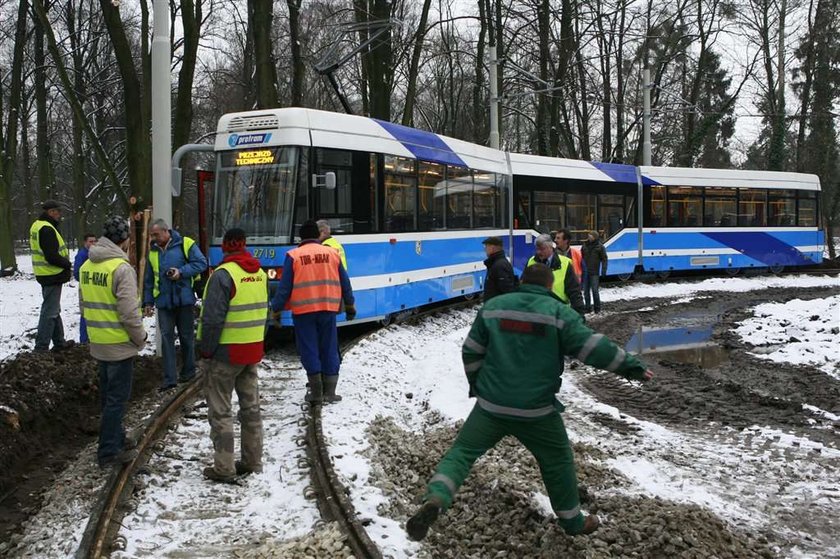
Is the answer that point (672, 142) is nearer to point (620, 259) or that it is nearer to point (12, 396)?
point (620, 259)

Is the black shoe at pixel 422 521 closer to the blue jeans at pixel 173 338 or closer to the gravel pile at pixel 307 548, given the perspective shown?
the gravel pile at pixel 307 548

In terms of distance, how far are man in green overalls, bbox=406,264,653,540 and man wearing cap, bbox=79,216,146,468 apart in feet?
9.18

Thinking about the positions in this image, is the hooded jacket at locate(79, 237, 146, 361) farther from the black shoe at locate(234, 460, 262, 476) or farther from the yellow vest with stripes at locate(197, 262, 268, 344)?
the black shoe at locate(234, 460, 262, 476)

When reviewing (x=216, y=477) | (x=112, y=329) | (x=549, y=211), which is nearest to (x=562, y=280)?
(x=216, y=477)

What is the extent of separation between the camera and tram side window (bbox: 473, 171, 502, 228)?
1671 cm

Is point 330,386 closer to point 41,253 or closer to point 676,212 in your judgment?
point 41,253

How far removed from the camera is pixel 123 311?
6.05 meters

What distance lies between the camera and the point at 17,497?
593 cm

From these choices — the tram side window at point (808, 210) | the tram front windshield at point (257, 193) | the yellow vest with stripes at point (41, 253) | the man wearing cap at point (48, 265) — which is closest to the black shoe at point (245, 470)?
the tram front windshield at point (257, 193)

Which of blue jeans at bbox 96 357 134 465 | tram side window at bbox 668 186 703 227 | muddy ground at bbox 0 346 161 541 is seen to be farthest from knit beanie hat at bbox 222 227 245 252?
tram side window at bbox 668 186 703 227

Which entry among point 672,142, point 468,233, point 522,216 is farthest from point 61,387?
point 672,142

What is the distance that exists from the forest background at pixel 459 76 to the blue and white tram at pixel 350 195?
21.1 feet

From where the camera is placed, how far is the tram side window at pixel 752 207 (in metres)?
25.3

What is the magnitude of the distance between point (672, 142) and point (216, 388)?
40.3 metres
